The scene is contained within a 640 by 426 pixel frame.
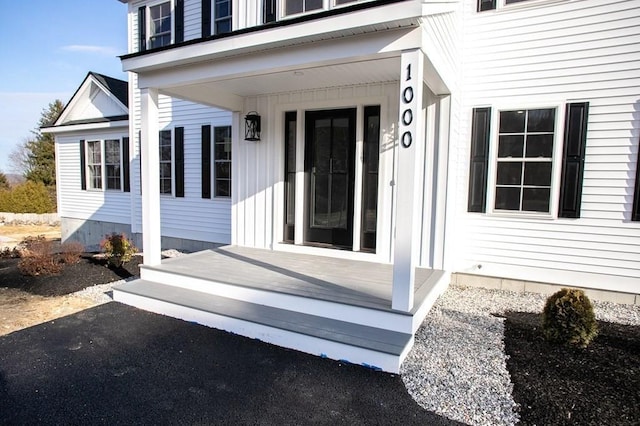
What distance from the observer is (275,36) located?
11.7 feet

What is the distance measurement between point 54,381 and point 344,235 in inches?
147

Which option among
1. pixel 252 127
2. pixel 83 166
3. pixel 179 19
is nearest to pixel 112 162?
pixel 83 166

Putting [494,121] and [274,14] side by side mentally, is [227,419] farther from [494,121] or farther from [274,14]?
[274,14]

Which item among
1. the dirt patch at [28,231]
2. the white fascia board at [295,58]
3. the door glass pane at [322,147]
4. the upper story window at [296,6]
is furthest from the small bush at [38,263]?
the dirt patch at [28,231]

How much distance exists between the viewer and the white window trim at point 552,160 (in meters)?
4.67

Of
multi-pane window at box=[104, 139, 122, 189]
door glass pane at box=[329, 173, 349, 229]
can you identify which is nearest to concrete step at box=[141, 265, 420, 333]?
door glass pane at box=[329, 173, 349, 229]

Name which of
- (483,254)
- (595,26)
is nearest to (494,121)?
(595,26)

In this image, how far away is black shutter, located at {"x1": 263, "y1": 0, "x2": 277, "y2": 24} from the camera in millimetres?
5809

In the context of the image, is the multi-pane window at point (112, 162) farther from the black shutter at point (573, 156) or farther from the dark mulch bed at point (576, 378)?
the black shutter at point (573, 156)

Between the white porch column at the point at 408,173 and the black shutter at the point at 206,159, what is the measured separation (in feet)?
17.2

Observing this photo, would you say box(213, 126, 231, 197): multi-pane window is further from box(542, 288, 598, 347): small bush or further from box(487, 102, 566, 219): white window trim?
box(542, 288, 598, 347): small bush

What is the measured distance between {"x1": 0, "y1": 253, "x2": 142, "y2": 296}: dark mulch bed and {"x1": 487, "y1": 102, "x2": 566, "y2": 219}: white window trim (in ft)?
17.9

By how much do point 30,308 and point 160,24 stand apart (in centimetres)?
644

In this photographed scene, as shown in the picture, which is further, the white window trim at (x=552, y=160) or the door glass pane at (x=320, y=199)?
the door glass pane at (x=320, y=199)
